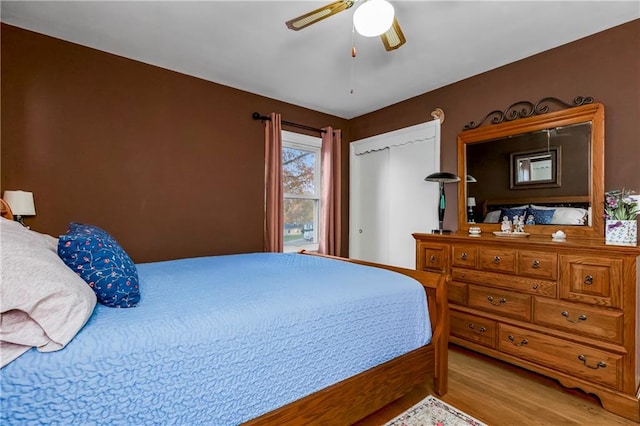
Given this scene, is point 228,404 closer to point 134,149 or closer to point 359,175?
point 134,149

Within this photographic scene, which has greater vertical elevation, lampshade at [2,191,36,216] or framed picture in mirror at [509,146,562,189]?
framed picture in mirror at [509,146,562,189]

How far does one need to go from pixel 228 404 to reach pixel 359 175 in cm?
354

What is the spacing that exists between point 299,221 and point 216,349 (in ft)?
9.74

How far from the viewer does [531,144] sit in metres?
2.62

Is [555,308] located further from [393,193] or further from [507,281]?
[393,193]

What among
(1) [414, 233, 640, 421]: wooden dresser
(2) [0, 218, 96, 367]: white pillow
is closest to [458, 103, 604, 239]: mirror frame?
(1) [414, 233, 640, 421]: wooden dresser

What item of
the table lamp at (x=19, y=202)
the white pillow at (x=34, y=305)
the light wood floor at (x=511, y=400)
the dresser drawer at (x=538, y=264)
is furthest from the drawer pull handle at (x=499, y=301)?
the table lamp at (x=19, y=202)

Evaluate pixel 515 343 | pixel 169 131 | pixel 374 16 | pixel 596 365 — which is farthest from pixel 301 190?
pixel 596 365

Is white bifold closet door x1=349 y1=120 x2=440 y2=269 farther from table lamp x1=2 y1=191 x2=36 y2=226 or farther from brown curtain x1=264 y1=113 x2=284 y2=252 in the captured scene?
table lamp x1=2 y1=191 x2=36 y2=226

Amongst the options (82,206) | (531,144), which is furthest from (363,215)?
(82,206)

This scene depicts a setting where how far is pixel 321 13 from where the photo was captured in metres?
1.77

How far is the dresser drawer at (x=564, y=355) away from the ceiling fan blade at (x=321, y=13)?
2.43m

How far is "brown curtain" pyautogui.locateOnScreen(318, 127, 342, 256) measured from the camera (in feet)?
13.3

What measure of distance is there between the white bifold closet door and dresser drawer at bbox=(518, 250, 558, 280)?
120 cm
